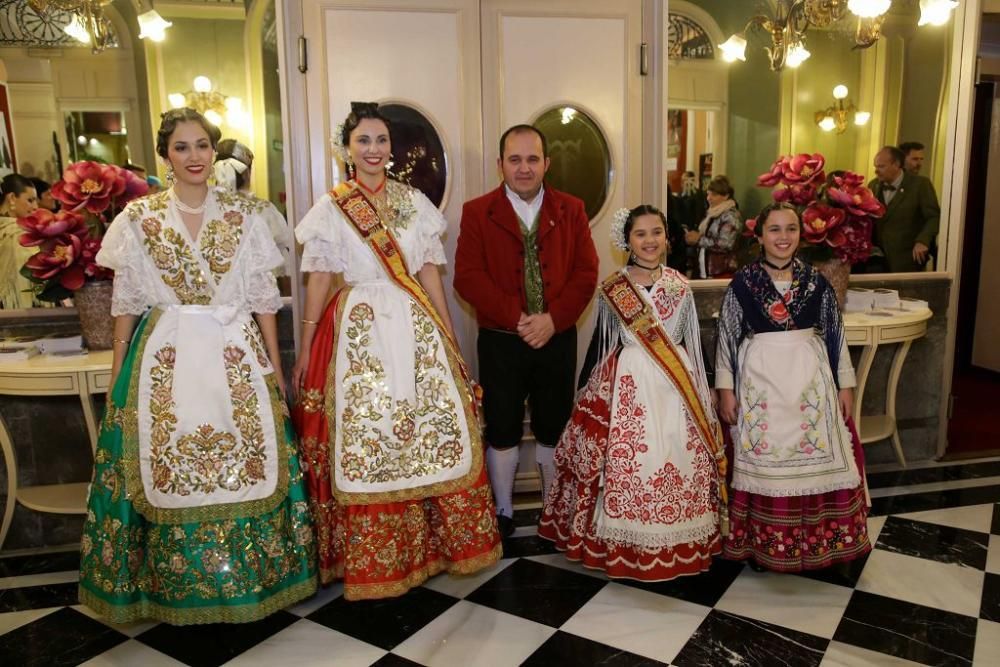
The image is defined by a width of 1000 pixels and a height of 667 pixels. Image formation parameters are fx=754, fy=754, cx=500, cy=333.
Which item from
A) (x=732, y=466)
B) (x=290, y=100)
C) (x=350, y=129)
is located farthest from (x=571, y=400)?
(x=290, y=100)

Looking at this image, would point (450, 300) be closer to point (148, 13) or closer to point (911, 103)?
point (148, 13)

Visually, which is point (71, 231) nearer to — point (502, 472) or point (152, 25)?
point (152, 25)

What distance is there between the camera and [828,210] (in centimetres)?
→ 320

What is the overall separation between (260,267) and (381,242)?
1.22ft

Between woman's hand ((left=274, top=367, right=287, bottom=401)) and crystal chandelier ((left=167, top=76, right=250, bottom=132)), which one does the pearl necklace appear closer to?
woman's hand ((left=274, top=367, right=287, bottom=401))

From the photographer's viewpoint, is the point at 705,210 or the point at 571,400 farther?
the point at 705,210

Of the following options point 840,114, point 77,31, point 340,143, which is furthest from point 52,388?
point 840,114

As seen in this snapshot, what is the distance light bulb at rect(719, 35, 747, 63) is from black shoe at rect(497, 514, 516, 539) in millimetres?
2255

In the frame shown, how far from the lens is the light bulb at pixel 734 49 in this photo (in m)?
3.41

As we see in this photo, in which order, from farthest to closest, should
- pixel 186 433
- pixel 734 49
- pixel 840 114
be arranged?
1. pixel 840 114
2. pixel 734 49
3. pixel 186 433

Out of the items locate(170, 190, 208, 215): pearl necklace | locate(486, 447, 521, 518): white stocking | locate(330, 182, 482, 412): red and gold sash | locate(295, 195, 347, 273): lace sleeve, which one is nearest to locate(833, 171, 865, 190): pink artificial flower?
locate(486, 447, 521, 518): white stocking

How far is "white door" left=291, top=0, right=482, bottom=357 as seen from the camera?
2.94 m

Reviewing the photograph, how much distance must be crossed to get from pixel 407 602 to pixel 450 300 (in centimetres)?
128

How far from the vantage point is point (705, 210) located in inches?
136
